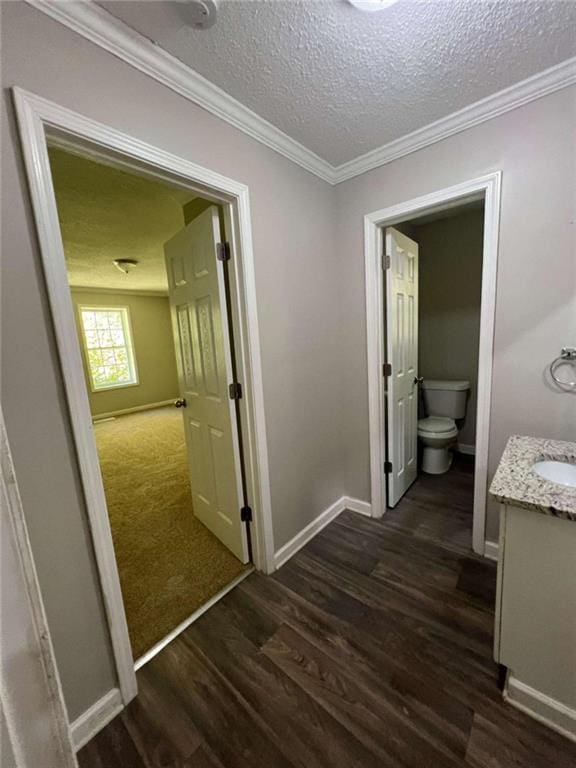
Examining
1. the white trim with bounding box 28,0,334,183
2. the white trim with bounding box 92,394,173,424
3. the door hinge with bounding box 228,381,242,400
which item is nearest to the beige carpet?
the door hinge with bounding box 228,381,242,400

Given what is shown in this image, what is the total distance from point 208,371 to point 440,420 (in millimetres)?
2218

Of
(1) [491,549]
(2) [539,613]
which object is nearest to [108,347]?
(1) [491,549]

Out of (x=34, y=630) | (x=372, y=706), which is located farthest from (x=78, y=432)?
(x=372, y=706)

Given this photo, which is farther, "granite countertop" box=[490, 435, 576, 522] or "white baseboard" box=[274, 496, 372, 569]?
"white baseboard" box=[274, 496, 372, 569]

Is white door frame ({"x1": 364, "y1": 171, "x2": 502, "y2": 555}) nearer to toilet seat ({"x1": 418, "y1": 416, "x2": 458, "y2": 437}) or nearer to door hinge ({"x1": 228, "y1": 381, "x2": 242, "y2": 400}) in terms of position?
toilet seat ({"x1": 418, "y1": 416, "x2": 458, "y2": 437})

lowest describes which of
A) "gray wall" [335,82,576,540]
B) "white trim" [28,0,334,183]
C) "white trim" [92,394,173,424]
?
"white trim" [92,394,173,424]

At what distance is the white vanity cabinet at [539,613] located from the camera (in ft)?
3.16

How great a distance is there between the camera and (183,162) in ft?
4.13

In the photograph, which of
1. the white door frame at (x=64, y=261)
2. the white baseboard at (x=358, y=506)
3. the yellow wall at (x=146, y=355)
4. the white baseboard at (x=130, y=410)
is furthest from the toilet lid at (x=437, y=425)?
the yellow wall at (x=146, y=355)

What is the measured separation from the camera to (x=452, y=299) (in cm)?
315

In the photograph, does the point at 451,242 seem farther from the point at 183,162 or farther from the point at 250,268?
the point at 183,162

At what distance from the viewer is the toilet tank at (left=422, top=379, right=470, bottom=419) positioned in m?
2.93

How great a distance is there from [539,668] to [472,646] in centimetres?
32

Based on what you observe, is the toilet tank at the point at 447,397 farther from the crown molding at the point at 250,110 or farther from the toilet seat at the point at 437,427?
the crown molding at the point at 250,110
